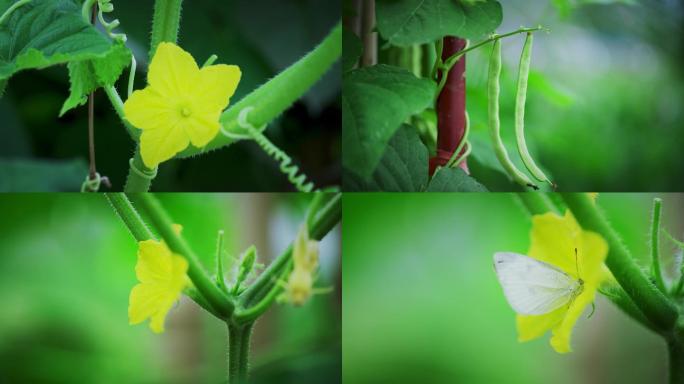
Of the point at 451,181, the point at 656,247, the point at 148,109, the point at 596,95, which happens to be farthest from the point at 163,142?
the point at 596,95

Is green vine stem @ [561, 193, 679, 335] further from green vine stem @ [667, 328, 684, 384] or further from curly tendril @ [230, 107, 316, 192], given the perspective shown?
Result: curly tendril @ [230, 107, 316, 192]

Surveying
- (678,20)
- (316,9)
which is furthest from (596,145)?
(316,9)

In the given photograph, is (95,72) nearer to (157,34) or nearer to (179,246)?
(157,34)

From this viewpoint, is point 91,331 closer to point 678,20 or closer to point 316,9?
point 316,9

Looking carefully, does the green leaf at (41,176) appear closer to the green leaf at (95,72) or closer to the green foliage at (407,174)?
the green leaf at (95,72)

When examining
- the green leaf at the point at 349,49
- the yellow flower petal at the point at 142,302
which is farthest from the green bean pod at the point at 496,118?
the yellow flower petal at the point at 142,302

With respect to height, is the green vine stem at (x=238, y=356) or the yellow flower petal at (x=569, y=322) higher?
the yellow flower petal at (x=569, y=322)
